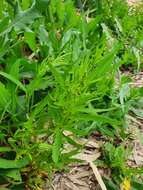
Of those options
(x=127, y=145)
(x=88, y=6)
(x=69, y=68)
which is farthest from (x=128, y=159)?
(x=88, y=6)

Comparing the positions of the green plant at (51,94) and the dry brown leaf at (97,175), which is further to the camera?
the dry brown leaf at (97,175)

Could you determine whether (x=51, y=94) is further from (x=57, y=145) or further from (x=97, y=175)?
(x=97, y=175)

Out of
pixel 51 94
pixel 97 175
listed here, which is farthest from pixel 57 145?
pixel 97 175

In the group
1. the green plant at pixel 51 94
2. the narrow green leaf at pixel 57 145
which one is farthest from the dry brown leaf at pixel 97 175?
the narrow green leaf at pixel 57 145

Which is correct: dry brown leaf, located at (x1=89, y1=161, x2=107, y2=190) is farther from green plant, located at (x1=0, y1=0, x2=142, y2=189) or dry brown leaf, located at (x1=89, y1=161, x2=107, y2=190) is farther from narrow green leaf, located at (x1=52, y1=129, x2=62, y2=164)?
narrow green leaf, located at (x1=52, y1=129, x2=62, y2=164)

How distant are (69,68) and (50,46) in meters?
0.35

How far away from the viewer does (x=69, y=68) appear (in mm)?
1377

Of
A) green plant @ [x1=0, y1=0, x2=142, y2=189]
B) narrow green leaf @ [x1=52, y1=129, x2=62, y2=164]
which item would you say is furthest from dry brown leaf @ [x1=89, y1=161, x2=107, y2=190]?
narrow green leaf @ [x1=52, y1=129, x2=62, y2=164]

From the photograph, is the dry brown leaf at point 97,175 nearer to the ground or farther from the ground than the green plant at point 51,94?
nearer to the ground

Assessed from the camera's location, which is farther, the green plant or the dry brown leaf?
the dry brown leaf

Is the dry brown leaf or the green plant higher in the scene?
the green plant

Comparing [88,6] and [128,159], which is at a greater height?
[88,6]

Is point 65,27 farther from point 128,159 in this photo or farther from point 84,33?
point 128,159

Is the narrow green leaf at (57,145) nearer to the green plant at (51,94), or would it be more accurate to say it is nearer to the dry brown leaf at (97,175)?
the green plant at (51,94)
